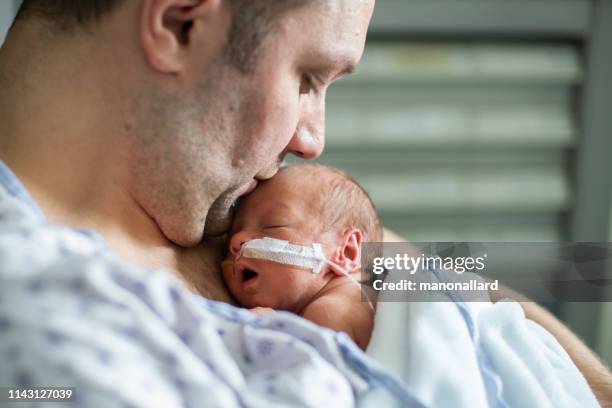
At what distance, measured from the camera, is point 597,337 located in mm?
2521

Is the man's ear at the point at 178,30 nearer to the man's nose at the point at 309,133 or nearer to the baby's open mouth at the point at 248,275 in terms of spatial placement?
the man's nose at the point at 309,133

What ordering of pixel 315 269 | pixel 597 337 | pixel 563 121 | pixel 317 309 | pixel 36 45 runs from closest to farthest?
pixel 36 45 < pixel 317 309 < pixel 315 269 < pixel 597 337 < pixel 563 121

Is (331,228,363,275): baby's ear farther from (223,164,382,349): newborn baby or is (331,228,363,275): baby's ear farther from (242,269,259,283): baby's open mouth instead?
(242,269,259,283): baby's open mouth

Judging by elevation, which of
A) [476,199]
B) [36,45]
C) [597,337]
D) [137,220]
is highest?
[36,45]

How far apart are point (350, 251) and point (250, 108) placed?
0.39m

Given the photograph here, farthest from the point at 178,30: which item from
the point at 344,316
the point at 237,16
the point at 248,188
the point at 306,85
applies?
the point at 344,316

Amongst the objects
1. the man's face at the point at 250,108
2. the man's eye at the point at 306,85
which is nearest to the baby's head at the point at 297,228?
the man's face at the point at 250,108

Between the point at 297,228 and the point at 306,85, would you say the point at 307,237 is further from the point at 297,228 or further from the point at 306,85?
the point at 306,85

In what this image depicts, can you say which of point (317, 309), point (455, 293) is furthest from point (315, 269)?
point (455, 293)

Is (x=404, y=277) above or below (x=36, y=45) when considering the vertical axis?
below

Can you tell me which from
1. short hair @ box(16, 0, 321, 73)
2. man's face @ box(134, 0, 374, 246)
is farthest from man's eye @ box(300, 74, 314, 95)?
short hair @ box(16, 0, 321, 73)

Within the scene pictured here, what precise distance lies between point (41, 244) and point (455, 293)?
68 cm

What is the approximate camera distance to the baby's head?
1.21 metres

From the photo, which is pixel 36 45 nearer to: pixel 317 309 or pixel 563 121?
pixel 317 309
